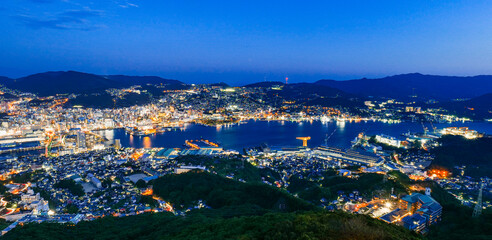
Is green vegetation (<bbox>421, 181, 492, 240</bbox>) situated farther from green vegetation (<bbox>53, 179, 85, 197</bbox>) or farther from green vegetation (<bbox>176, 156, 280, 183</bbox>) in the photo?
green vegetation (<bbox>53, 179, 85, 197</bbox>)

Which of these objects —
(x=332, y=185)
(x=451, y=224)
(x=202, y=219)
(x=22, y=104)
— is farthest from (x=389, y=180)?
(x=22, y=104)

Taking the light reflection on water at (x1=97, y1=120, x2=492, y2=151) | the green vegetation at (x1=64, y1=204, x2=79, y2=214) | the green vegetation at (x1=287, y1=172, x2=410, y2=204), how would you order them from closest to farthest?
1. the green vegetation at (x1=64, y1=204, x2=79, y2=214)
2. the green vegetation at (x1=287, y1=172, x2=410, y2=204)
3. the light reflection on water at (x1=97, y1=120, x2=492, y2=151)

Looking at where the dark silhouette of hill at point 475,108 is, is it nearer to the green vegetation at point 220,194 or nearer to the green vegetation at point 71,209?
the green vegetation at point 220,194

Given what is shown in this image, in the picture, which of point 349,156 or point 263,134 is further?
point 263,134

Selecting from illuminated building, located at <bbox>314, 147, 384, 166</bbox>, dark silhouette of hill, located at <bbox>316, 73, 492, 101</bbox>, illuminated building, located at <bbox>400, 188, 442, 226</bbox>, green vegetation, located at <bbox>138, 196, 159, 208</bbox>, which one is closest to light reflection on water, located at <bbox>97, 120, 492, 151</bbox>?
illuminated building, located at <bbox>314, 147, 384, 166</bbox>

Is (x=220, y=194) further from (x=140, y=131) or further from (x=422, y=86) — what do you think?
(x=422, y=86)

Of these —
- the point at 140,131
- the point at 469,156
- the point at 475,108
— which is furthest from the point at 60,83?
the point at 475,108
